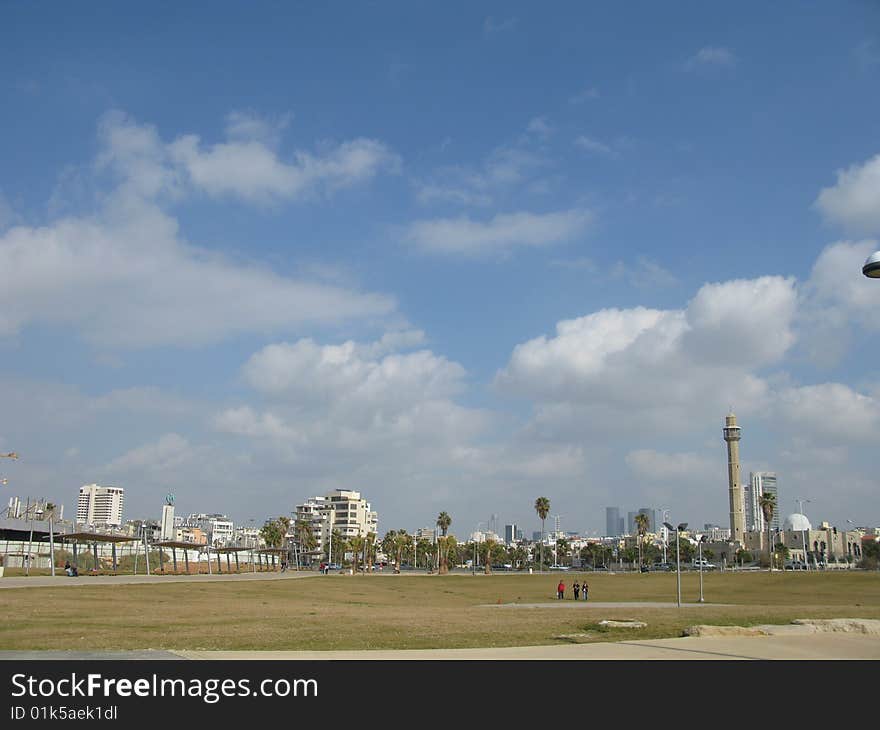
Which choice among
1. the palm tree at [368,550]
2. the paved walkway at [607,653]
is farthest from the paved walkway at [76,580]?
the palm tree at [368,550]

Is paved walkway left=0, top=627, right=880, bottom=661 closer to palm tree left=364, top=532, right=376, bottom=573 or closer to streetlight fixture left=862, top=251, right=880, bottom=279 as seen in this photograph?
streetlight fixture left=862, top=251, right=880, bottom=279

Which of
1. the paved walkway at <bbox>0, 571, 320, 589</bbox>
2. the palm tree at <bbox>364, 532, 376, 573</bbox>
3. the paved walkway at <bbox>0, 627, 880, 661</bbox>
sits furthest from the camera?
the palm tree at <bbox>364, 532, 376, 573</bbox>

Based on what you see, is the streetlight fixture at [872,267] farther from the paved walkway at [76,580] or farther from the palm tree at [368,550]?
the palm tree at [368,550]

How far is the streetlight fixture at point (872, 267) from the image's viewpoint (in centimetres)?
1695

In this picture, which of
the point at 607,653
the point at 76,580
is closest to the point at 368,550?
the point at 76,580

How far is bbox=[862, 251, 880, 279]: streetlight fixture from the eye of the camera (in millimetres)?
16953

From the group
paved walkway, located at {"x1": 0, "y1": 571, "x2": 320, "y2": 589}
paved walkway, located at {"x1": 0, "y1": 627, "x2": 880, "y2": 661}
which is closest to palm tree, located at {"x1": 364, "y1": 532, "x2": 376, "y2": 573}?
paved walkway, located at {"x1": 0, "y1": 571, "x2": 320, "y2": 589}

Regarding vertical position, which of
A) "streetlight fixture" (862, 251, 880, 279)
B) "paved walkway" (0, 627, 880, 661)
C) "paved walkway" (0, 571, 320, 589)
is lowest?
"paved walkway" (0, 571, 320, 589)
